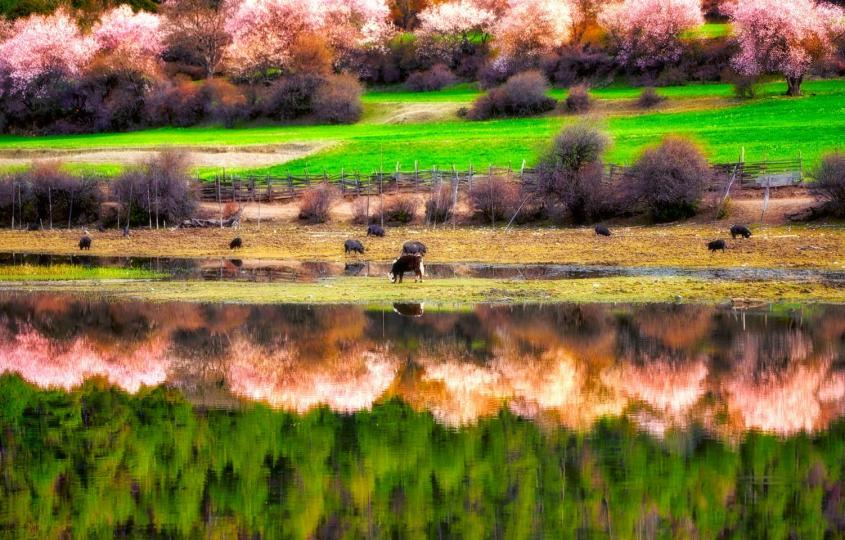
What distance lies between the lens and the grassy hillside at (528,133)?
61.8 m

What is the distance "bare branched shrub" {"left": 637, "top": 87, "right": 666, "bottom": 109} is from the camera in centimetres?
7669

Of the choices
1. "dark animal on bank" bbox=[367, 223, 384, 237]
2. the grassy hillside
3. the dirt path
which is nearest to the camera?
"dark animal on bank" bbox=[367, 223, 384, 237]

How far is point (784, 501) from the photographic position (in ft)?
47.7

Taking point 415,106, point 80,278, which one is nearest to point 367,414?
point 80,278

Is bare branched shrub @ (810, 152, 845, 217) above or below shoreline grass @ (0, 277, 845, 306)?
above

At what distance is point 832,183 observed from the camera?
45344 millimetres

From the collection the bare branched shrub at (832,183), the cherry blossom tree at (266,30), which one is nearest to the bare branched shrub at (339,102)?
the cherry blossom tree at (266,30)

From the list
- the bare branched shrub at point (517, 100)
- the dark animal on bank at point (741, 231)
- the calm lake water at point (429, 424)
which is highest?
the bare branched shrub at point (517, 100)

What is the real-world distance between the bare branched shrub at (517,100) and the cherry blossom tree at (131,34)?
29561mm

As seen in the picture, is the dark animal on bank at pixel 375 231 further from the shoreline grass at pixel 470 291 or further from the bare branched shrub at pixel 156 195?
the shoreline grass at pixel 470 291

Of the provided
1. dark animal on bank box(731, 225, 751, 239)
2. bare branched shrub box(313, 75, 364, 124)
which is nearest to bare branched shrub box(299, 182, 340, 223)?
dark animal on bank box(731, 225, 751, 239)

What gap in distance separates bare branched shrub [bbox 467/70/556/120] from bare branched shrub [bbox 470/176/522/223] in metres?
28.2

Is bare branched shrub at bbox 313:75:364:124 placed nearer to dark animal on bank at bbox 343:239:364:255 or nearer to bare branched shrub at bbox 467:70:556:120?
bare branched shrub at bbox 467:70:556:120

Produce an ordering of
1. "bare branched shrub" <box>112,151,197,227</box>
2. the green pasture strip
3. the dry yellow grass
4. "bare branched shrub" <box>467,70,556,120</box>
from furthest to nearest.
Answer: "bare branched shrub" <box>467,70,556,120</box> < "bare branched shrub" <box>112,151,197,227</box> < the dry yellow grass < the green pasture strip
